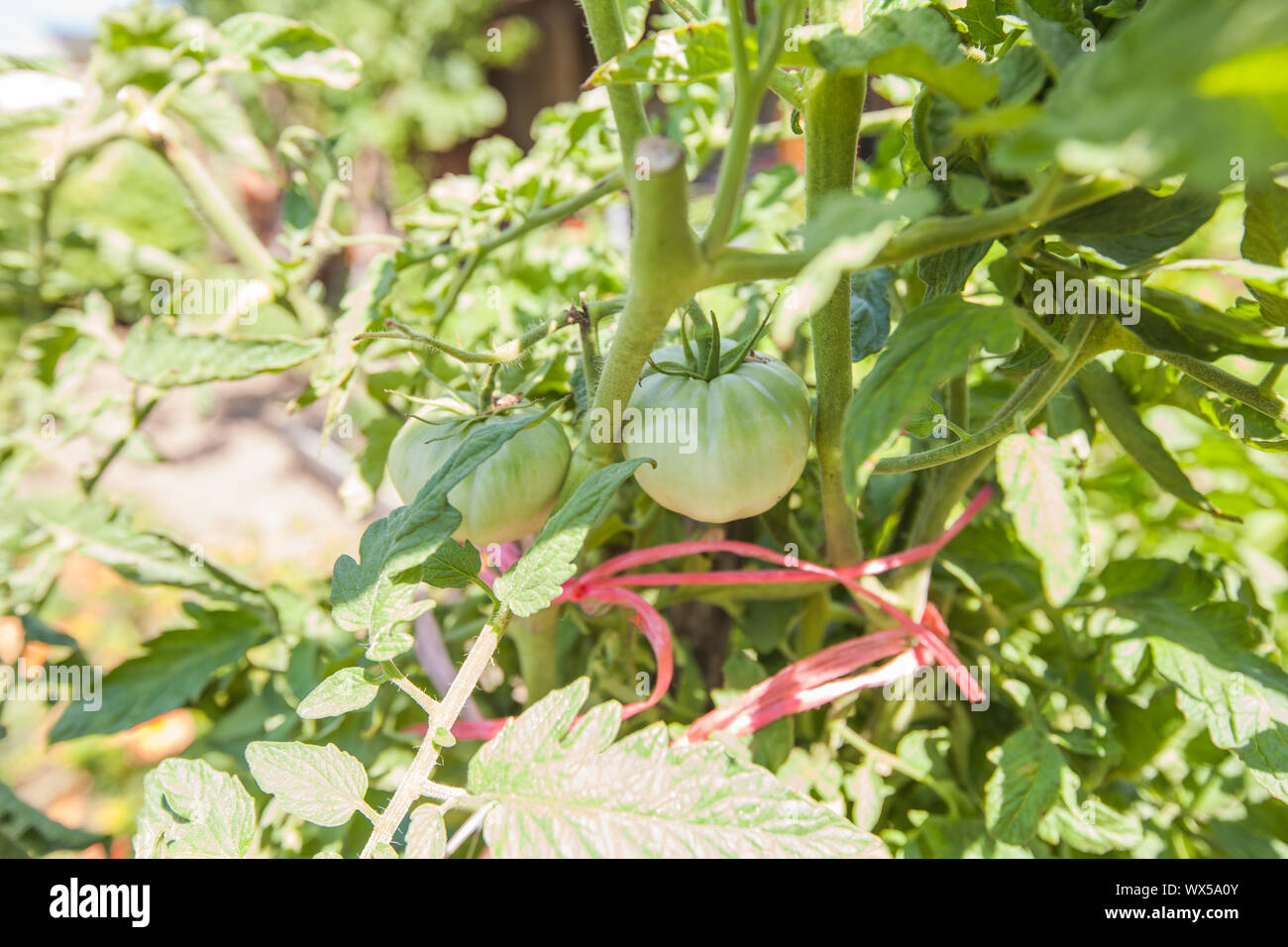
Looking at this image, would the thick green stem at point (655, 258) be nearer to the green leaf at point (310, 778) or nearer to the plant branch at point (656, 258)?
the plant branch at point (656, 258)

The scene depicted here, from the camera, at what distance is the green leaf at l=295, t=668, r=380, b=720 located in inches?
14.5

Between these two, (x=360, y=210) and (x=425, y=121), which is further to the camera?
(x=425, y=121)

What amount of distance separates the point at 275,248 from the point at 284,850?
3405mm

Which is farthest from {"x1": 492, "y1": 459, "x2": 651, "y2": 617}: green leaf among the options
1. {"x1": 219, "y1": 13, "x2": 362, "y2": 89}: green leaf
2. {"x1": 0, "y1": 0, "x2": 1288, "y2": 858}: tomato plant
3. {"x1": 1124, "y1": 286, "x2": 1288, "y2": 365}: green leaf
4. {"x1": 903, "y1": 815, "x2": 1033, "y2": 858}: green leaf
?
{"x1": 219, "y1": 13, "x2": 362, "y2": 89}: green leaf

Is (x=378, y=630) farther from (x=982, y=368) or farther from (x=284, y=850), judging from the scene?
(x=982, y=368)

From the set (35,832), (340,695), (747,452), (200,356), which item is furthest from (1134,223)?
(35,832)

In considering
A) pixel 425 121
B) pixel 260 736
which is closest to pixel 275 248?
pixel 425 121

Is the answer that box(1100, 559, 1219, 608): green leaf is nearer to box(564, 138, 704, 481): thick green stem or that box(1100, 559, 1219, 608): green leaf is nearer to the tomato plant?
the tomato plant

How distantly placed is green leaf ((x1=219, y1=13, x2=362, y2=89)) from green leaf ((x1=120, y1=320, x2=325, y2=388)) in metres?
0.22

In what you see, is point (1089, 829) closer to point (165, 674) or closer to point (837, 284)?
point (837, 284)

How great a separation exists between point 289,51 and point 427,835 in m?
0.60

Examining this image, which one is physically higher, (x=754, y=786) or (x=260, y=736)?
(x=754, y=786)

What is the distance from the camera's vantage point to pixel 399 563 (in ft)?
1.22

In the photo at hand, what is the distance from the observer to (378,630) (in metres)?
0.37
